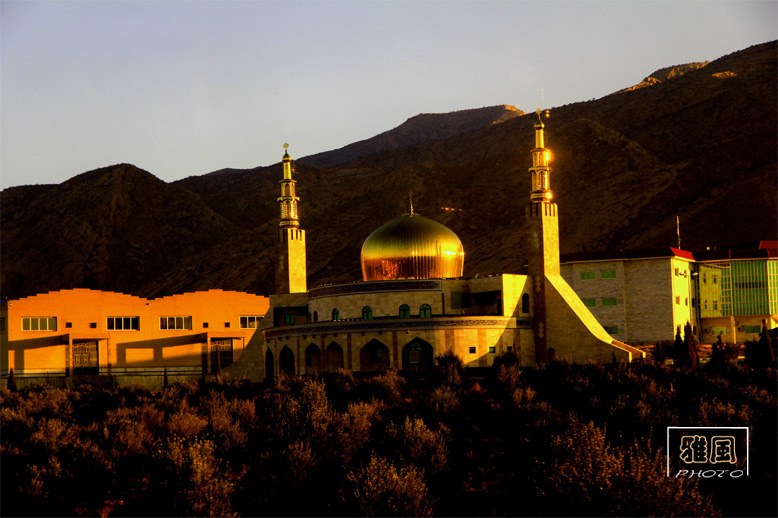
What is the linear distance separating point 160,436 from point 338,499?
10419 millimetres

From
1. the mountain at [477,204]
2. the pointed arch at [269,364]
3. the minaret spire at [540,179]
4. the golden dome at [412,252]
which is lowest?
the pointed arch at [269,364]

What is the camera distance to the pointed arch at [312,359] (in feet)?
168

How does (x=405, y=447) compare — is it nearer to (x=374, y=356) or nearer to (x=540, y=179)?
(x=374, y=356)

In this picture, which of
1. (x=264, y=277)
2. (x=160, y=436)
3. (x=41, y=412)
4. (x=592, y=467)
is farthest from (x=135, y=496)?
(x=264, y=277)

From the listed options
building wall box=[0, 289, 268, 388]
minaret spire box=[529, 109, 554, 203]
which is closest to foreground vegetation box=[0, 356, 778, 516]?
minaret spire box=[529, 109, 554, 203]

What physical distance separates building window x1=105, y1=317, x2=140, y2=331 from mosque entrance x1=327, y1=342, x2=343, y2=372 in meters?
16.3

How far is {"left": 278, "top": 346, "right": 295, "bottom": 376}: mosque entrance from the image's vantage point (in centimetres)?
5278

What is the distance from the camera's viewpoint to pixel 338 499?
26.2m

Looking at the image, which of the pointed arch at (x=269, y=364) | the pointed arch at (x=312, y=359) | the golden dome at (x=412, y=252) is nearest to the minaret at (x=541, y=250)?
the golden dome at (x=412, y=252)

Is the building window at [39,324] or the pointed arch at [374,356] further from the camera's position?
the building window at [39,324]

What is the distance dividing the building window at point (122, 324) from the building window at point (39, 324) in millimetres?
3049

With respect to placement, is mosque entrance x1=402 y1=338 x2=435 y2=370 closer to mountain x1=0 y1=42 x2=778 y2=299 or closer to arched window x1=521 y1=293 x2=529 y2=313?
arched window x1=521 y1=293 x2=529 y2=313

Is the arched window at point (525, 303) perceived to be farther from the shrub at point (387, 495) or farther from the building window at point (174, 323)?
the shrub at point (387, 495)

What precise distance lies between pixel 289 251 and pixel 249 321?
27.4 feet
